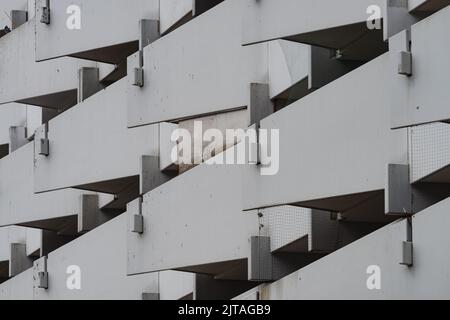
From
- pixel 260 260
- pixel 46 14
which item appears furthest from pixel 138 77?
pixel 260 260

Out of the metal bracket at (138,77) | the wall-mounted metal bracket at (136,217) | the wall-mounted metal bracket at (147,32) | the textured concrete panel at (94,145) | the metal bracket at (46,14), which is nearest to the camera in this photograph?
the wall-mounted metal bracket at (136,217)

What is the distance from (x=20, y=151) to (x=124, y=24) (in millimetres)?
5197

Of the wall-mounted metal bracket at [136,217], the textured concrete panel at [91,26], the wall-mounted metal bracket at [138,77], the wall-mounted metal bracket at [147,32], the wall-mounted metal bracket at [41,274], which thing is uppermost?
the textured concrete panel at [91,26]

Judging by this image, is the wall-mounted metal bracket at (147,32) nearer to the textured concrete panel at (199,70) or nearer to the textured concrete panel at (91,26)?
the textured concrete panel at (91,26)

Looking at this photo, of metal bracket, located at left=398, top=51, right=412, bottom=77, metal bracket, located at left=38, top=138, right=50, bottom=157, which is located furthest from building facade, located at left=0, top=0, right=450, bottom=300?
metal bracket, located at left=38, top=138, right=50, bottom=157

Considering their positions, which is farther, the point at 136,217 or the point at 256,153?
the point at 136,217

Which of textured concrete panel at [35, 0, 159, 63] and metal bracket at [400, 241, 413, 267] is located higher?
textured concrete panel at [35, 0, 159, 63]

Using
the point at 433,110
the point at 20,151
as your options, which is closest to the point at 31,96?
the point at 20,151

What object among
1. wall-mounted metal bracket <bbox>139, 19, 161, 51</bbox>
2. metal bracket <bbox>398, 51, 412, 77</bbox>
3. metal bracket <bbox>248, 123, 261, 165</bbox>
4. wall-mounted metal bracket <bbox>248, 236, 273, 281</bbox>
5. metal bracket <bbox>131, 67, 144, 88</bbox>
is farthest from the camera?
wall-mounted metal bracket <bbox>139, 19, 161, 51</bbox>

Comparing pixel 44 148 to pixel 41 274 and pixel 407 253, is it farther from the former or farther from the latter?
pixel 407 253

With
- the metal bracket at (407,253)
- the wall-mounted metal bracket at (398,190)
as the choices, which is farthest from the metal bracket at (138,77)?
the metal bracket at (407,253)

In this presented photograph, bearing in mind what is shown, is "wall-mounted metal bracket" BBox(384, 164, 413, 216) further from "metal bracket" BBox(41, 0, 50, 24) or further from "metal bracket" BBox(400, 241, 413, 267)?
"metal bracket" BBox(41, 0, 50, 24)
